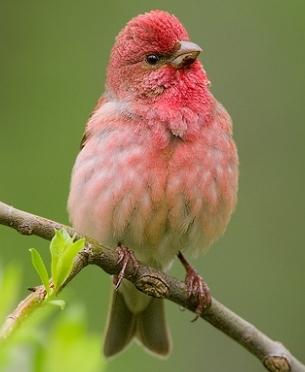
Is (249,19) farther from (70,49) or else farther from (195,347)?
(195,347)

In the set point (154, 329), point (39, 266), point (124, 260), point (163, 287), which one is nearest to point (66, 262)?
point (39, 266)

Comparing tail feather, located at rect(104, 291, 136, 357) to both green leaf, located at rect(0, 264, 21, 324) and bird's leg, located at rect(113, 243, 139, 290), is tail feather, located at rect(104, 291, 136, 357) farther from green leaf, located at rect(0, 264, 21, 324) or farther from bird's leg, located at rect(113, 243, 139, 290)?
green leaf, located at rect(0, 264, 21, 324)

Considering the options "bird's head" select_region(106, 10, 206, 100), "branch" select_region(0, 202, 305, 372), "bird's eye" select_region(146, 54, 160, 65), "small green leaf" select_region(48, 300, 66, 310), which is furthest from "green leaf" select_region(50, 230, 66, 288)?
"bird's eye" select_region(146, 54, 160, 65)

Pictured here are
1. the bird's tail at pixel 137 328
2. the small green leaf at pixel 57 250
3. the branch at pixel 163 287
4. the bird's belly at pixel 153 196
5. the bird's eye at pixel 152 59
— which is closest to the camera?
the small green leaf at pixel 57 250

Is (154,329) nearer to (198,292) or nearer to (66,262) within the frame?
(198,292)

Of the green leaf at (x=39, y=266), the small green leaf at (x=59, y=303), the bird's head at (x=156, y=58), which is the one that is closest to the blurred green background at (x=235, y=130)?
the bird's head at (x=156, y=58)

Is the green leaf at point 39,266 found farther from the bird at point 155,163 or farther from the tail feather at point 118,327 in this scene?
the tail feather at point 118,327

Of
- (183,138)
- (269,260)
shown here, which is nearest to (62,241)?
(183,138)
